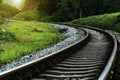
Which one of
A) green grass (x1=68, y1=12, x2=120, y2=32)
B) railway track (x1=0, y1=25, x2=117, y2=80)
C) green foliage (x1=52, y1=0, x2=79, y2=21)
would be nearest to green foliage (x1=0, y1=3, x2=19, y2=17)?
green foliage (x1=52, y1=0, x2=79, y2=21)

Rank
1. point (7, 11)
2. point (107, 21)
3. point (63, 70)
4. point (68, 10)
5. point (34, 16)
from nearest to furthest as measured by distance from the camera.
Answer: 1. point (63, 70)
2. point (107, 21)
3. point (68, 10)
4. point (34, 16)
5. point (7, 11)

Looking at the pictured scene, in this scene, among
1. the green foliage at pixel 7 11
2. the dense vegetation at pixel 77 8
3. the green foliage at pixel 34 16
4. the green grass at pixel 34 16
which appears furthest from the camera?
the green foliage at pixel 7 11

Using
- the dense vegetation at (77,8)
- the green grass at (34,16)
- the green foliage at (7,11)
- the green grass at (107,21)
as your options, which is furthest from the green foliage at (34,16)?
the green grass at (107,21)

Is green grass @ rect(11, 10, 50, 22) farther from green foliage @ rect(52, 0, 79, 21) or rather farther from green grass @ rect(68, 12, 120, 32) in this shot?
green grass @ rect(68, 12, 120, 32)

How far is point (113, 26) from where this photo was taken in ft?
117

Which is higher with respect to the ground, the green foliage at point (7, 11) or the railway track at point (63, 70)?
the railway track at point (63, 70)

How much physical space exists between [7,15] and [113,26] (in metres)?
53.5

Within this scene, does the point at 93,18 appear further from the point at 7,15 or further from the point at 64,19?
the point at 7,15

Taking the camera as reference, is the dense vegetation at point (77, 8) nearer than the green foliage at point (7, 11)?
Yes

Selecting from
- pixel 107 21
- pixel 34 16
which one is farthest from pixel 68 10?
pixel 107 21

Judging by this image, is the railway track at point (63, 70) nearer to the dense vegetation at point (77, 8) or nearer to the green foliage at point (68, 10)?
the dense vegetation at point (77, 8)

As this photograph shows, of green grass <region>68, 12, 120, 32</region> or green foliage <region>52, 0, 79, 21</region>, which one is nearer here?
green grass <region>68, 12, 120, 32</region>

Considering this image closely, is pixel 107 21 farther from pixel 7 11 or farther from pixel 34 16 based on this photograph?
pixel 7 11

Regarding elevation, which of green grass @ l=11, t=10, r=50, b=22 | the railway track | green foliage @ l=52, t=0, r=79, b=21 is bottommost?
green grass @ l=11, t=10, r=50, b=22
